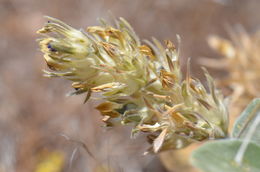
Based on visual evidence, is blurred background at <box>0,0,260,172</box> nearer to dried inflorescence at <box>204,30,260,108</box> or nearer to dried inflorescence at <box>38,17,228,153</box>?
dried inflorescence at <box>204,30,260,108</box>

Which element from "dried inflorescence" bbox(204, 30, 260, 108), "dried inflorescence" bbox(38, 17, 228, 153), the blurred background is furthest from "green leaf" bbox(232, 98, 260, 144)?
"dried inflorescence" bbox(204, 30, 260, 108)

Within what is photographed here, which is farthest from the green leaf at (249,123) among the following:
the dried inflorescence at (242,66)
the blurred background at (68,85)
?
the dried inflorescence at (242,66)

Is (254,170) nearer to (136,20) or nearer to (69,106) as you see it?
(69,106)

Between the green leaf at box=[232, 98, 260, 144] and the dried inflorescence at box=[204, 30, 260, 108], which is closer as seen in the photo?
the green leaf at box=[232, 98, 260, 144]

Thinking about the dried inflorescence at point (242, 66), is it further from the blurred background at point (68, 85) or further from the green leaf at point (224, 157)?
the green leaf at point (224, 157)

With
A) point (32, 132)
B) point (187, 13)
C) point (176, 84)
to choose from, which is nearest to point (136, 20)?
point (187, 13)
